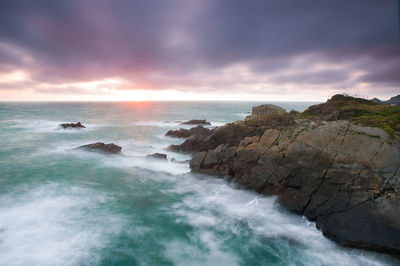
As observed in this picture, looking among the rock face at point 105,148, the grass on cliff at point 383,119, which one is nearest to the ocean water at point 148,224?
the rock face at point 105,148

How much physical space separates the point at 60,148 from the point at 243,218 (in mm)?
29762

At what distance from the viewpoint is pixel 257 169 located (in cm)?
1603

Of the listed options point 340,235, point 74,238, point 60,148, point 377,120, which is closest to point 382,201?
point 340,235

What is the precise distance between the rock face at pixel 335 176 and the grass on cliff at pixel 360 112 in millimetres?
1525

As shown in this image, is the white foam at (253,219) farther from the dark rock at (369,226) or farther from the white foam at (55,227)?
the white foam at (55,227)

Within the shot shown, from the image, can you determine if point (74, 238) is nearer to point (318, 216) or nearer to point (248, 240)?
point (248, 240)

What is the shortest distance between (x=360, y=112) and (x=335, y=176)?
33.6 feet

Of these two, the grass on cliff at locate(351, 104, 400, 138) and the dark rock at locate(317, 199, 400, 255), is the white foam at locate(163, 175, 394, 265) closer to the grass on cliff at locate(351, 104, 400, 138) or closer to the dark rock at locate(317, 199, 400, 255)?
the dark rock at locate(317, 199, 400, 255)

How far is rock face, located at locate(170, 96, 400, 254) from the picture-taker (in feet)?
33.4

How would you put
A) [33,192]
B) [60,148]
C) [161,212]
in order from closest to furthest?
[161,212], [33,192], [60,148]

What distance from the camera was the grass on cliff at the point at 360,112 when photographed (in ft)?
49.6

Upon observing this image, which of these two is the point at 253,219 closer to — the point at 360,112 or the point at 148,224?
the point at 148,224

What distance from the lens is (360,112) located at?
762 inches

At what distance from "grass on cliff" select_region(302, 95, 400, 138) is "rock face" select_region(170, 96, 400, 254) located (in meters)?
1.52
